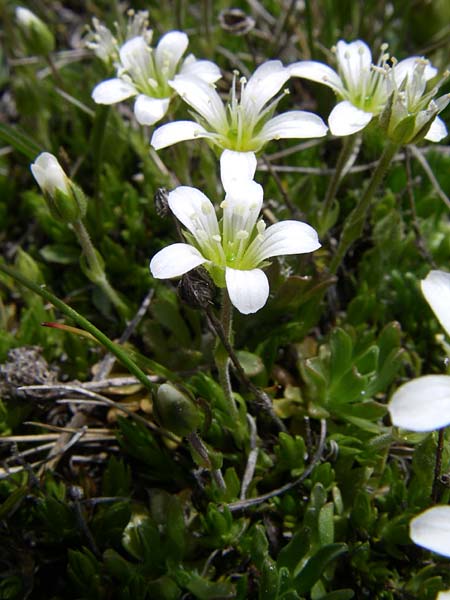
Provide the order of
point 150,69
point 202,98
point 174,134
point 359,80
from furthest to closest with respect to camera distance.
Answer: point 150,69, point 359,80, point 202,98, point 174,134

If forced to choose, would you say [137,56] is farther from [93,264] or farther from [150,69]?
[93,264]

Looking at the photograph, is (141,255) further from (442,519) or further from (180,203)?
(442,519)

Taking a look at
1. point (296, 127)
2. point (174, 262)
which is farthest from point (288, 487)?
point (296, 127)

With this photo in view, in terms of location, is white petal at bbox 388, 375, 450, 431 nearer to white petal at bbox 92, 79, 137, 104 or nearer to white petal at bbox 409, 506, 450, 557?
white petal at bbox 409, 506, 450, 557

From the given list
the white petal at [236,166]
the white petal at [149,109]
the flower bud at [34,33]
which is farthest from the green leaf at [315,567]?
the flower bud at [34,33]

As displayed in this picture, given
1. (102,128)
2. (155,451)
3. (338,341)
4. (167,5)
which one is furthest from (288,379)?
(167,5)

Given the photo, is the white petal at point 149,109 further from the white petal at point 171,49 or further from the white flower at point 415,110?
Result: the white flower at point 415,110
